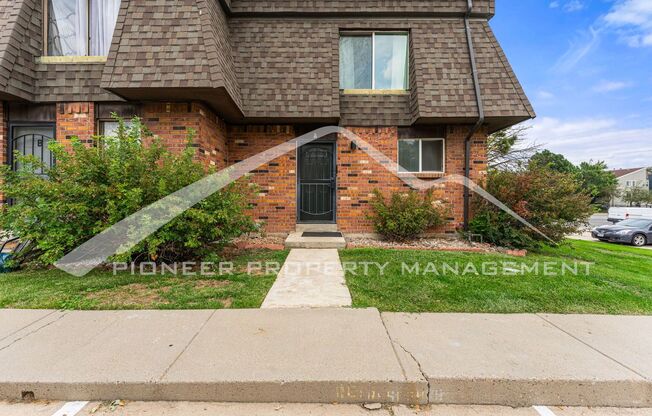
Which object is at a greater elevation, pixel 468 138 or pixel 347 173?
pixel 468 138

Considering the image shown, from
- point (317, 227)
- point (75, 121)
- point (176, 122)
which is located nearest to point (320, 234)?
point (317, 227)

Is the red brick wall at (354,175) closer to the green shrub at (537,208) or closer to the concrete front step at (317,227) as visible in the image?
the concrete front step at (317,227)

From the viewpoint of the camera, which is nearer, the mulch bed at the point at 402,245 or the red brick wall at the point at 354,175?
the mulch bed at the point at 402,245

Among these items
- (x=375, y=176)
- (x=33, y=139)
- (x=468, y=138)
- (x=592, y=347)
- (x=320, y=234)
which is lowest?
(x=592, y=347)

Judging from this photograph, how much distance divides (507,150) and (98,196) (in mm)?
17734

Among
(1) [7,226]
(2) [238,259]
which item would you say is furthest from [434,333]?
(1) [7,226]

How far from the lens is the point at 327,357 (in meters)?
2.47

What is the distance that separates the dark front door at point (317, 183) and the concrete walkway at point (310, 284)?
2235 mm

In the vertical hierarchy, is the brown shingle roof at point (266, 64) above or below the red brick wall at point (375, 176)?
above

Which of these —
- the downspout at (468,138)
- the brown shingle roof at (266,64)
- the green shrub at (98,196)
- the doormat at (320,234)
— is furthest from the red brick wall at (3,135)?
the downspout at (468,138)

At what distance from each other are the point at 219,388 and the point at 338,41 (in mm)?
7622

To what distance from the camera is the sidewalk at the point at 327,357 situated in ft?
7.15

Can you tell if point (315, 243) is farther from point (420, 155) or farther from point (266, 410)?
point (266, 410)

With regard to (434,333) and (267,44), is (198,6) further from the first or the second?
(434,333)
